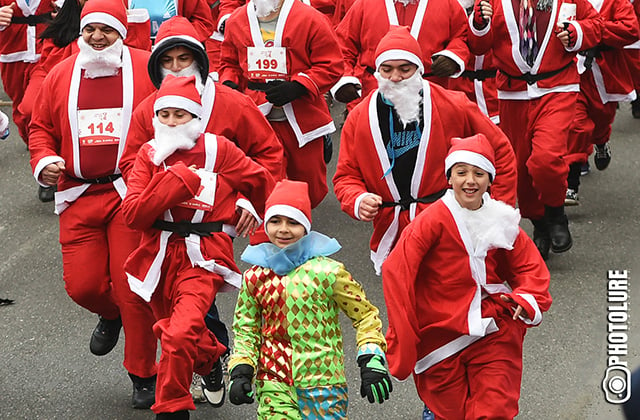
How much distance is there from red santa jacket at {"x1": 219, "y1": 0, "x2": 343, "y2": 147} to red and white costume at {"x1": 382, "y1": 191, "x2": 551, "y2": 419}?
274 cm

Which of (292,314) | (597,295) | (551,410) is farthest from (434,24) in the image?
(292,314)

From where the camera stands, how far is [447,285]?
551 centimetres

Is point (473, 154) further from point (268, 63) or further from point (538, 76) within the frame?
point (538, 76)

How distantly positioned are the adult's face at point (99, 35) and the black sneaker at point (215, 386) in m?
1.86

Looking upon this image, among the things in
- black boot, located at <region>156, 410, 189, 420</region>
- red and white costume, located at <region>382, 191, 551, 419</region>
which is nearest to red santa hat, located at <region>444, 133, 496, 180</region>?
red and white costume, located at <region>382, 191, 551, 419</region>

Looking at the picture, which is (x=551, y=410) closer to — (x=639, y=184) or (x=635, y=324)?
(x=635, y=324)

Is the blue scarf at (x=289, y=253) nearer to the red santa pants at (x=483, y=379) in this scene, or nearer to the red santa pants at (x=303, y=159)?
the red santa pants at (x=483, y=379)

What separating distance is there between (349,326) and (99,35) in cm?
243

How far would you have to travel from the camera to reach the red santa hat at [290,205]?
5.48 metres

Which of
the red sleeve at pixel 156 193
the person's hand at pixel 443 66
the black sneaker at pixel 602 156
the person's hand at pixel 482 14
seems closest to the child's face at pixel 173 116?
the red sleeve at pixel 156 193

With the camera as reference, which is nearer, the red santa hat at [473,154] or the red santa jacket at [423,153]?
the red santa hat at [473,154]

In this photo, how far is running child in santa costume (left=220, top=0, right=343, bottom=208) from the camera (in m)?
8.05

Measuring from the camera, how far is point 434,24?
8.20m

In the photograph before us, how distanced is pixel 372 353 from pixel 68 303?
3804 millimetres
